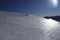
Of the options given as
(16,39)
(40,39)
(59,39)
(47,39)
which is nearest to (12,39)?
(16,39)

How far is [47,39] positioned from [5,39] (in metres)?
1.32

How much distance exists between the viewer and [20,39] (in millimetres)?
3254

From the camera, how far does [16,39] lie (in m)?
3.17

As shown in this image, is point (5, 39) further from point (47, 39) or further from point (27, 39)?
point (47, 39)

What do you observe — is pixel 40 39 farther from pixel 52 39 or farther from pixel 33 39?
pixel 52 39

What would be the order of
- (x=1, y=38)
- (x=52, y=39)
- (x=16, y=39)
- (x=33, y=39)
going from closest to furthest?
(x=1, y=38)
(x=16, y=39)
(x=33, y=39)
(x=52, y=39)

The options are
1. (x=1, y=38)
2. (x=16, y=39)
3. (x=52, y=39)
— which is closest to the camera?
(x=1, y=38)

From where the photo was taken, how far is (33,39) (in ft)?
11.3

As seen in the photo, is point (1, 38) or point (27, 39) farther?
point (27, 39)

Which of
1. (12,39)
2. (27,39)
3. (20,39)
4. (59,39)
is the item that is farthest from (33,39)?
(59,39)

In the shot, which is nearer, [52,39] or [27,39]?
[27,39]

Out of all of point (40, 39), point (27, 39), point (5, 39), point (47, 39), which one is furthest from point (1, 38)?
point (47, 39)

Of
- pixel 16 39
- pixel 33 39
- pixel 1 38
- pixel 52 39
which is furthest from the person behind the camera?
pixel 52 39

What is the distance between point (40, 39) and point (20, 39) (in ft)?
2.10
